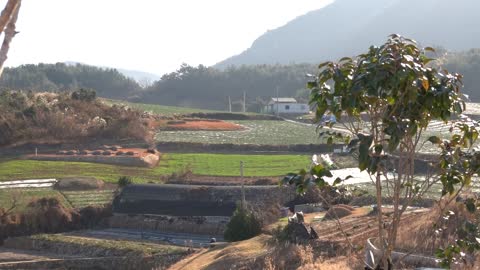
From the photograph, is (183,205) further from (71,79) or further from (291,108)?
(71,79)

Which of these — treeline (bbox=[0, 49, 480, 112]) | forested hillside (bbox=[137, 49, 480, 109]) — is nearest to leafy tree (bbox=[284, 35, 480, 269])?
treeline (bbox=[0, 49, 480, 112])

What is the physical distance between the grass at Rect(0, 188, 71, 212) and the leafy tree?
2184 cm

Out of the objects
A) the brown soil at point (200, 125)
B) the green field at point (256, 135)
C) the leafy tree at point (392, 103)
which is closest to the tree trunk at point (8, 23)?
the leafy tree at point (392, 103)

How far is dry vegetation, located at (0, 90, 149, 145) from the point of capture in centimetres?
4588

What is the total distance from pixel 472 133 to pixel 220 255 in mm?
11888

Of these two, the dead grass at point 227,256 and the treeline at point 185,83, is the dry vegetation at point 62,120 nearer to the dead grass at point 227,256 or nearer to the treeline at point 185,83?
the dead grass at point 227,256

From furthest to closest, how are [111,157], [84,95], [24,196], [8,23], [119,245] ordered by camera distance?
[84,95], [111,157], [24,196], [119,245], [8,23]

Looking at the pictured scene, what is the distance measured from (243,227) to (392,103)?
14793 millimetres

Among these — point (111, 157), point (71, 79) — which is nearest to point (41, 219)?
point (111, 157)

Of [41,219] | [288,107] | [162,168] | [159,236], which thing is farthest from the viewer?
[288,107]

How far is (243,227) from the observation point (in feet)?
66.0

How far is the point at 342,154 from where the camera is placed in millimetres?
40250

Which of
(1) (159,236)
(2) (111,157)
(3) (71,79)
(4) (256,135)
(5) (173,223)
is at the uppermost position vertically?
(3) (71,79)

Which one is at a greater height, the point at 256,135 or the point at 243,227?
the point at 256,135
